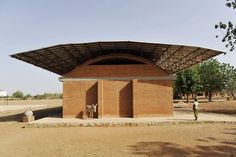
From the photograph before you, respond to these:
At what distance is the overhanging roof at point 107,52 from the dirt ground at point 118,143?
25.6 feet

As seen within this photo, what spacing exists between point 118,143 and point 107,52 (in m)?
14.5

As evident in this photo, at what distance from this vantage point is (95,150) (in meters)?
13.9

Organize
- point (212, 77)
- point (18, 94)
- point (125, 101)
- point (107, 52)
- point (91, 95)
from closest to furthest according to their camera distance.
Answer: point (125, 101)
point (91, 95)
point (107, 52)
point (212, 77)
point (18, 94)

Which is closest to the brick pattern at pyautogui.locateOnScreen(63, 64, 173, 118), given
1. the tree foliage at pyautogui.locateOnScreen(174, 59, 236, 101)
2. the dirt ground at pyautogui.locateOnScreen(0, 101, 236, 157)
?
the dirt ground at pyautogui.locateOnScreen(0, 101, 236, 157)

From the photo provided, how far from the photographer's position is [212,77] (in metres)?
65.8

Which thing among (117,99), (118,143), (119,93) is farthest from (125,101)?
(118,143)

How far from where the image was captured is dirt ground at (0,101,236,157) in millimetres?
13262

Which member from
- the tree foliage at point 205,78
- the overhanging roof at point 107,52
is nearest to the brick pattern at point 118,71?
the overhanging roof at point 107,52

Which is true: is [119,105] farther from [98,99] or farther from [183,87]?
[183,87]

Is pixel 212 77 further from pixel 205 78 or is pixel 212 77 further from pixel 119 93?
pixel 119 93

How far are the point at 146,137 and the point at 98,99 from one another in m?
11.4

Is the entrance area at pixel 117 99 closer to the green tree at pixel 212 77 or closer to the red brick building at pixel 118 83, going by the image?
the red brick building at pixel 118 83

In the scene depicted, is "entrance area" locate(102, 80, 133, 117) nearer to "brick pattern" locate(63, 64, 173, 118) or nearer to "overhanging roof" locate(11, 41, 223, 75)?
"brick pattern" locate(63, 64, 173, 118)

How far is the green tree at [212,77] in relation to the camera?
2571 inches
